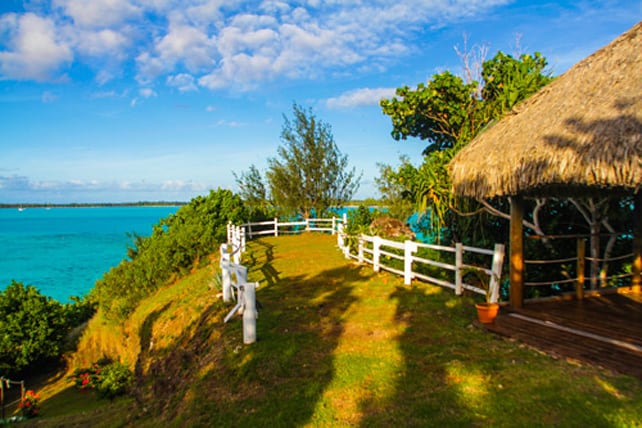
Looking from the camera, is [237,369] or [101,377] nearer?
[237,369]

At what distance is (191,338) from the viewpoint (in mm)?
8203

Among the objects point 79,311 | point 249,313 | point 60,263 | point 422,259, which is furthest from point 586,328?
point 60,263

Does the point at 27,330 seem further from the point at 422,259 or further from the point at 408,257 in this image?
the point at 422,259

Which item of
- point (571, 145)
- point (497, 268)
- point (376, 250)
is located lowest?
point (376, 250)

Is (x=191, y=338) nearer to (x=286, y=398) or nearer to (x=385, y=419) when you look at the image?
(x=286, y=398)

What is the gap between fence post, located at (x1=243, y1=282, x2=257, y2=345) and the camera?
20.4ft

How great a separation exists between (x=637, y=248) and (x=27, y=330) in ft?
59.3

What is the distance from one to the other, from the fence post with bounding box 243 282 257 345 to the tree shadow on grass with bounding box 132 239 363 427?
0.14 m

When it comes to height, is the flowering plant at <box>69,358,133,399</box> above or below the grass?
below

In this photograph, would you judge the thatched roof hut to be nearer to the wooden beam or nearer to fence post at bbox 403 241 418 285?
the wooden beam

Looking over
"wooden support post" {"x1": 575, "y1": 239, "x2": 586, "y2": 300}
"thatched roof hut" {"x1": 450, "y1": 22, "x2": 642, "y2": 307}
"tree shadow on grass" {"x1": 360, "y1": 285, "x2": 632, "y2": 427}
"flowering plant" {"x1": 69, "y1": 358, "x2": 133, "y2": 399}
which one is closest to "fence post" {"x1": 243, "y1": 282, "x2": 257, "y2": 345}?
"tree shadow on grass" {"x1": 360, "y1": 285, "x2": 632, "y2": 427}

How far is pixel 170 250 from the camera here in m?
18.6

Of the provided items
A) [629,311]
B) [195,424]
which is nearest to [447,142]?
[629,311]

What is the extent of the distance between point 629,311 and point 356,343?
4.45 metres
